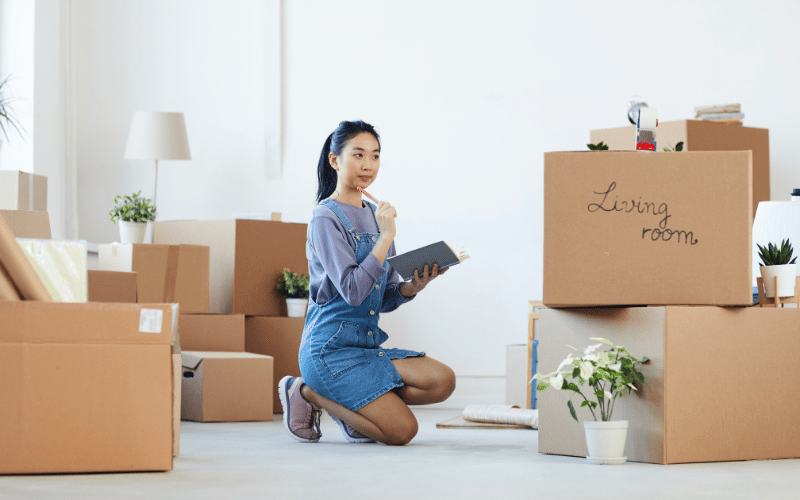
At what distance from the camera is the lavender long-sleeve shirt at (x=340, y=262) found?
94.7 inches

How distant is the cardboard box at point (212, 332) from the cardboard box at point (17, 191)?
0.77 metres

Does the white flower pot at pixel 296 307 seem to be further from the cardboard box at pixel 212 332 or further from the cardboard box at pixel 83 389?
the cardboard box at pixel 83 389

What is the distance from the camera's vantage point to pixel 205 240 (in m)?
3.84

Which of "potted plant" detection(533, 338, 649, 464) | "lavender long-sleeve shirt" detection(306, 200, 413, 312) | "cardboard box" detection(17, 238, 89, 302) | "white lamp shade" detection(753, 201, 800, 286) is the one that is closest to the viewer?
"cardboard box" detection(17, 238, 89, 302)

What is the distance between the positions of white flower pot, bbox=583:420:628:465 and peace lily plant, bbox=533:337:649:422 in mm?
42

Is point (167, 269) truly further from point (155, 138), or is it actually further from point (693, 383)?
point (693, 383)

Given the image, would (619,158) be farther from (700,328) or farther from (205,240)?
(205,240)

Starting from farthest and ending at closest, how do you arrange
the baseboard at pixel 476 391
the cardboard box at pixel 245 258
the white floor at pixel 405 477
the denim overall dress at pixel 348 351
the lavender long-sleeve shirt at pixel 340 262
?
the baseboard at pixel 476 391 → the cardboard box at pixel 245 258 → the denim overall dress at pixel 348 351 → the lavender long-sleeve shirt at pixel 340 262 → the white floor at pixel 405 477

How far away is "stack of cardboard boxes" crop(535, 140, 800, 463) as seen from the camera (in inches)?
82.0

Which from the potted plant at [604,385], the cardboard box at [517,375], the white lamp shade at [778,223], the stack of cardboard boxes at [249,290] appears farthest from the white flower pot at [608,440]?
the stack of cardboard boxes at [249,290]

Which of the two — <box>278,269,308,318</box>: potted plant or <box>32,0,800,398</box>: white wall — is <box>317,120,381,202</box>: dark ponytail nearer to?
<box>278,269,308,318</box>: potted plant

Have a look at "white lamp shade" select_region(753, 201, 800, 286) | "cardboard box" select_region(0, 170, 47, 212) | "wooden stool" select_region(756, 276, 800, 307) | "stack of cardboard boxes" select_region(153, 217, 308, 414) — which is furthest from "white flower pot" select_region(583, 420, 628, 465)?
"cardboard box" select_region(0, 170, 47, 212)

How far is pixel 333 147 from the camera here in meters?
2.62

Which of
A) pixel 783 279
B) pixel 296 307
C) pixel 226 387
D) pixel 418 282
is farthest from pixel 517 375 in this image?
pixel 783 279
